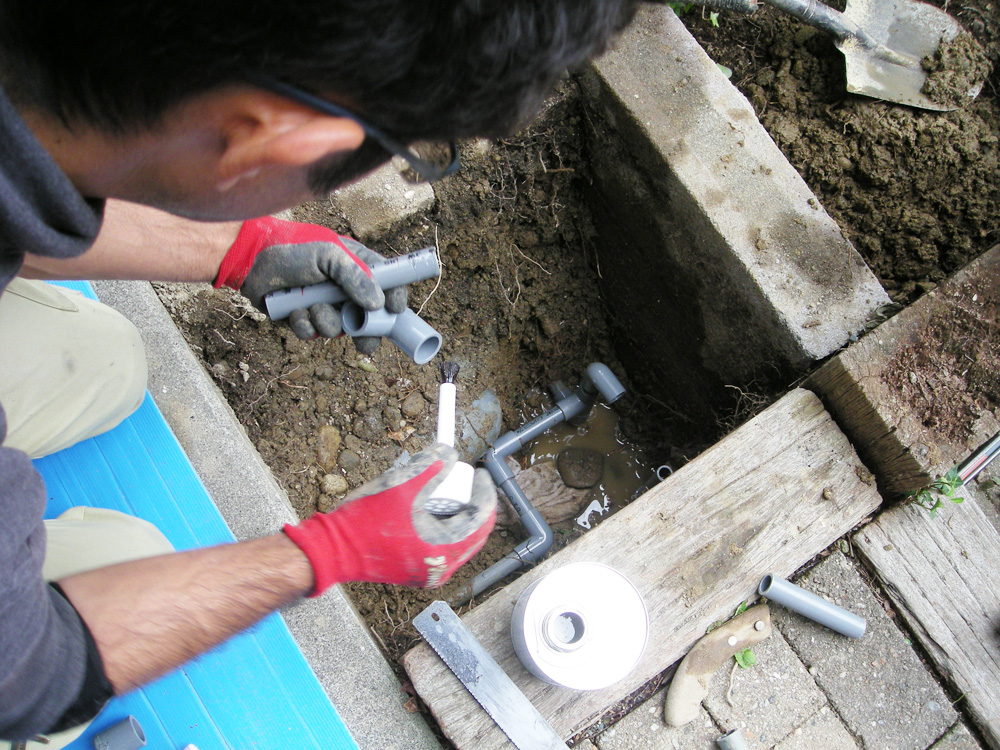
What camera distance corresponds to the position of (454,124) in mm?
814

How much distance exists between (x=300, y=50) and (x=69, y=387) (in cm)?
133

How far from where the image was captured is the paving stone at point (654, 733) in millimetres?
1660

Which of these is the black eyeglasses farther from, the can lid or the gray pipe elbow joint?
the gray pipe elbow joint

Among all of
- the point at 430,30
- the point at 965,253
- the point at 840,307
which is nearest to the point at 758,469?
the point at 840,307

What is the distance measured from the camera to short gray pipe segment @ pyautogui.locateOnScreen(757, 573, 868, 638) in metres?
1.73

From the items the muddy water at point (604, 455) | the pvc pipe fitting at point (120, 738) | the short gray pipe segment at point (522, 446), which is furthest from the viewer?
the muddy water at point (604, 455)

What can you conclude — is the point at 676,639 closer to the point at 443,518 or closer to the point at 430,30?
the point at 443,518

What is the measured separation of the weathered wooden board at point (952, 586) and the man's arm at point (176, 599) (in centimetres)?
167

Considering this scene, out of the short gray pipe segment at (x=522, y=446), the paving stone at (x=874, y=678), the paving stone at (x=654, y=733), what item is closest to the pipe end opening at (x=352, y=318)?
the short gray pipe segment at (x=522, y=446)

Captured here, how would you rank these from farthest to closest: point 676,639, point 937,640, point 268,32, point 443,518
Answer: point 937,640, point 676,639, point 443,518, point 268,32

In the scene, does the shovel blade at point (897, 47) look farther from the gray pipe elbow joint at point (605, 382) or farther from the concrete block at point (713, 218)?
the gray pipe elbow joint at point (605, 382)

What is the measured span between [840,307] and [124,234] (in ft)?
6.74

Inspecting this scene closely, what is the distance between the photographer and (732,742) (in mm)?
1646

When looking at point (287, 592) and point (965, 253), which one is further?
point (965, 253)
